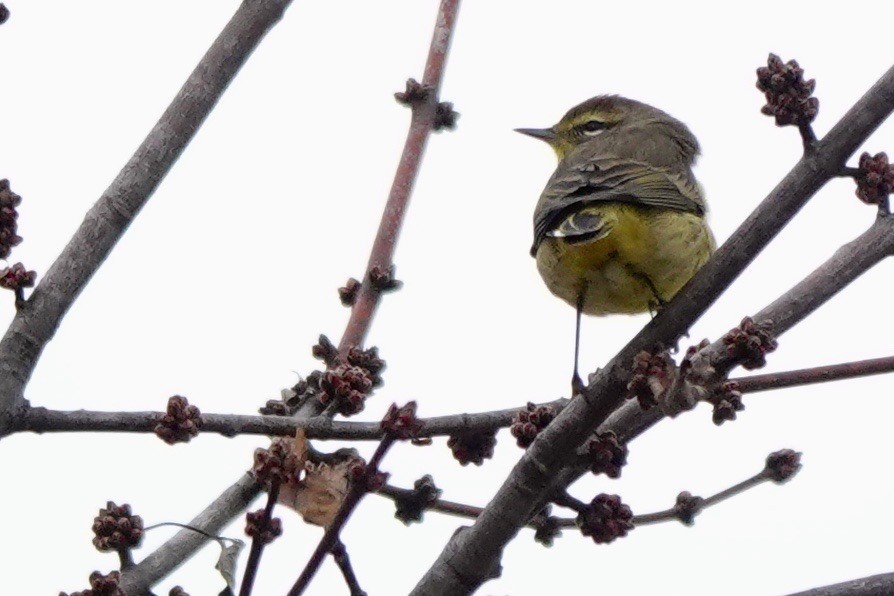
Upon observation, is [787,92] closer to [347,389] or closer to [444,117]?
[347,389]

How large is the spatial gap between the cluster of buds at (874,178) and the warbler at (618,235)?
1.43m

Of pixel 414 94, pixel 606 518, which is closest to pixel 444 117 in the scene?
pixel 414 94

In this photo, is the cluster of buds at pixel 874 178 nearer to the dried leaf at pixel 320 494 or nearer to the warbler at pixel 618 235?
the warbler at pixel 618 235

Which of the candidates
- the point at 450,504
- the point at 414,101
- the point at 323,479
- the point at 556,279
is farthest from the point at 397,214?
the point at 323,479

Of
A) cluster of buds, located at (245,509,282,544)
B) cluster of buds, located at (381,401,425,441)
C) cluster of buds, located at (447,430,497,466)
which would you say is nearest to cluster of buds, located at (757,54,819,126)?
cluster of buds, located at (381,401,425,441)

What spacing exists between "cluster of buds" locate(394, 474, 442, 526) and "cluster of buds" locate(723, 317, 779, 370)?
3.45ft

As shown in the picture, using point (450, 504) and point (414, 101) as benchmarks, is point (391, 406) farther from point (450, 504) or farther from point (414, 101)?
point (414, 101)

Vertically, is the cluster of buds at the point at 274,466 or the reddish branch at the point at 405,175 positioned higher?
the reddish branch at the point at 405,175

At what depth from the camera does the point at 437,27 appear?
4586 mm

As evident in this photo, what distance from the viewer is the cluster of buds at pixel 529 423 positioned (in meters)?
3.46

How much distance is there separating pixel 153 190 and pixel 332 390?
0.75m

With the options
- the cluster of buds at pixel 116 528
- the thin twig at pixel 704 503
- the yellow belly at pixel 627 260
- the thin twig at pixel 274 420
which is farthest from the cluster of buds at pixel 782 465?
the cluster of buds at pixel 116 528

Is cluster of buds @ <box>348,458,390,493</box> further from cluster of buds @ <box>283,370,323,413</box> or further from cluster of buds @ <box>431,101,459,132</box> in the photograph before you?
cluster of buds @ <box>431,101,459,132</box>

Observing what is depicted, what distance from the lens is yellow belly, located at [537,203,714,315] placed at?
4887 millimetres
